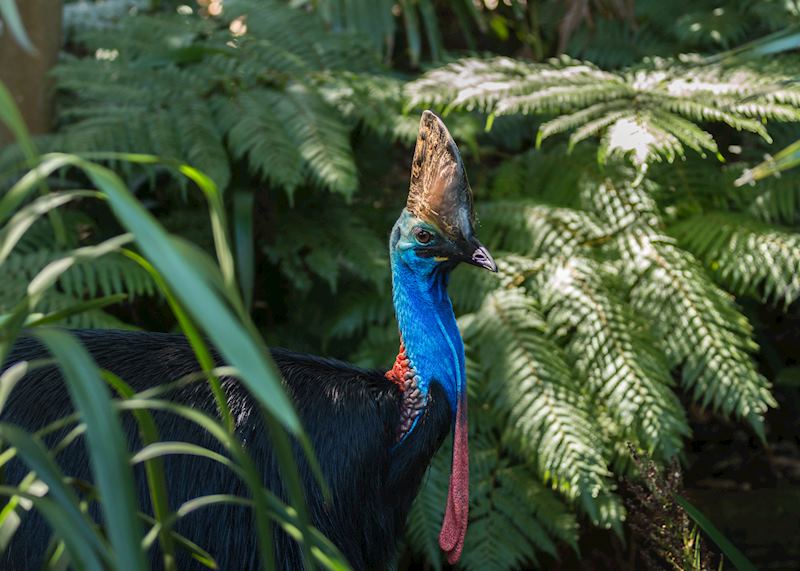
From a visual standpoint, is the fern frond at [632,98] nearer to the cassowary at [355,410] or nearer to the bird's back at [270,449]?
the cassowary at [355,410]

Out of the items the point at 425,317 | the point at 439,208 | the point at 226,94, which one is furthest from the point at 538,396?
the point at 226,94

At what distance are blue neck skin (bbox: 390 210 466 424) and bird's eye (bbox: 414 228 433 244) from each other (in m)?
0.02

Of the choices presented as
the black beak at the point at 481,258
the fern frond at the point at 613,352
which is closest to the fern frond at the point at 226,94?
the fern frond at the point at 613,352

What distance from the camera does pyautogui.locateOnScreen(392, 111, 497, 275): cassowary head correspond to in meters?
2.02

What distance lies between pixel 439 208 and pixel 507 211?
1196 mm

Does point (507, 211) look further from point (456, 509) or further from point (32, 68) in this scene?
point (32, 68)

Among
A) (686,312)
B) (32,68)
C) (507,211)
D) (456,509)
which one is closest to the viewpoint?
(456,509)

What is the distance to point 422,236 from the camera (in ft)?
6.79

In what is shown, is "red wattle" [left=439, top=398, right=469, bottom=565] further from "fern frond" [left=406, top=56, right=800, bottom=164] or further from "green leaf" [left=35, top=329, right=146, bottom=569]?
"green leaf" [left=35, top=329, right=146, bottom=569]

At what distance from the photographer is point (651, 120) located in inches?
117

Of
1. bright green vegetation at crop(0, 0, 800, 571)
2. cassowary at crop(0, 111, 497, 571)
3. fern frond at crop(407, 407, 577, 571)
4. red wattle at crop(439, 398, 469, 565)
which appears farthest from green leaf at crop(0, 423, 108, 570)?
fern frond at crop(407, 407, 577, 571)

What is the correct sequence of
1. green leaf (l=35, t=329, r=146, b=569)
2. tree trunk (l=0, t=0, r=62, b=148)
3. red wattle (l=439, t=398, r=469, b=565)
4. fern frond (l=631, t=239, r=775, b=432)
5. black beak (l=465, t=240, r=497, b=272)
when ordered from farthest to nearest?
tree trunk (l=0, t=0, r=62, b=148) → fern frond (l=631, t=239, r=775, b=432) → red wattle (l=439, t=398, r=469, b=565) → black beak (l=465, t=240, r=497, b=272) → green leaf (l=35, t=329, r=146, b=569)

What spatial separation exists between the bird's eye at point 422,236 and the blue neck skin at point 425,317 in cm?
2

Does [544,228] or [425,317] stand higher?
[425,317]
